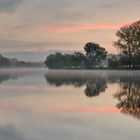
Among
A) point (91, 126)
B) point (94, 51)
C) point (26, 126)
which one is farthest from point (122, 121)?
point (94, 51)

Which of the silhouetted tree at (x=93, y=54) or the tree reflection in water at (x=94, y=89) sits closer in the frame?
the tree reflection in water at (x=94, y=89)

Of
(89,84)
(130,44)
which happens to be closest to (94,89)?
(89,84)

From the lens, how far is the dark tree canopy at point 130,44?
123 m

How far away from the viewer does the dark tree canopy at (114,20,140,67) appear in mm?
123419

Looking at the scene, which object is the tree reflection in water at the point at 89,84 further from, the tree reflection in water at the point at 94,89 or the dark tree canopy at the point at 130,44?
the dark tree canopy at the point at 130,44

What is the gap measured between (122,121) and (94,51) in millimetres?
149583

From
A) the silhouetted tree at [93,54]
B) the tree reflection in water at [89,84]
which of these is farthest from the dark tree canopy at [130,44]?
the tree reflection in water at [89,84]

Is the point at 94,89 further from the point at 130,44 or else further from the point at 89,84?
the point at 130,44

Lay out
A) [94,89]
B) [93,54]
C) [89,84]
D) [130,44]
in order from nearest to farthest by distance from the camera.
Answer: [94,89]
[89,84]
[130,44]
[93,54]

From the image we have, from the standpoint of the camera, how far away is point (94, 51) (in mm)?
165625

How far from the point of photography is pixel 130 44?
125 metres

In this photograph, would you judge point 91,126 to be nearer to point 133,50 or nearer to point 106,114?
point 106,114

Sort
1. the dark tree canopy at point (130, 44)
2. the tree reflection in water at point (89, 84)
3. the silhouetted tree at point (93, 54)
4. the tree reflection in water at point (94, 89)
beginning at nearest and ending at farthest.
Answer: the tree reflection in water at point (94, 89)
the tree reflection in water at point (89, 84)
the dark tree canopy at point (130, 44)
the silhouetted tree at point (93, 54)

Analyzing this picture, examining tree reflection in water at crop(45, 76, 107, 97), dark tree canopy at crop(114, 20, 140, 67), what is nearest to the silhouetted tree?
dark tree canopy at crop(114, 20, 140, 67)
